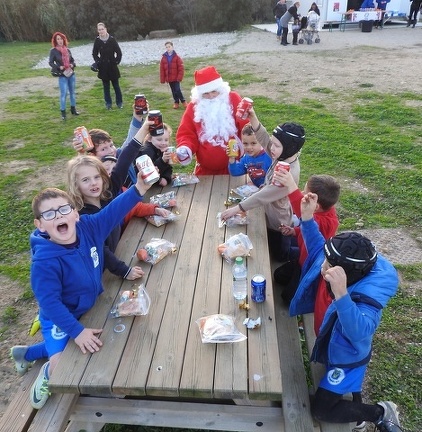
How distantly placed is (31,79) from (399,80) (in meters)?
12.2

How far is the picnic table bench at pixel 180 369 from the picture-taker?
2.30 metres

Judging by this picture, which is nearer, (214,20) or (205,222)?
(205,222)

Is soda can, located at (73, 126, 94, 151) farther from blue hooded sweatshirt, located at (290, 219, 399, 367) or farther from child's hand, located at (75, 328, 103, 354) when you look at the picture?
blue hooded sweatshirt, located at (290, 219, 399, 367)

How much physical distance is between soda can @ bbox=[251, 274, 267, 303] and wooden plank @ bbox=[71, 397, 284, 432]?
71 centimetres

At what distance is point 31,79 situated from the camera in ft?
47.2

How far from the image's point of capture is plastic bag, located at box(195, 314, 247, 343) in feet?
8.19

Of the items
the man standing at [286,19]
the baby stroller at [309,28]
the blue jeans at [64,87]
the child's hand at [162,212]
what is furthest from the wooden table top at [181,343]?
the baby stroller at [309,28]

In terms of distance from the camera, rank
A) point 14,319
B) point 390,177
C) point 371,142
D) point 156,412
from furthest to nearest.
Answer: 1. point 371,142
2. point 390,177
3. point 14,319
4. point 156,412

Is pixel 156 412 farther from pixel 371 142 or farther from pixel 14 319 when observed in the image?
pixel 371 142

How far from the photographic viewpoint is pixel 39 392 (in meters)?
2.61

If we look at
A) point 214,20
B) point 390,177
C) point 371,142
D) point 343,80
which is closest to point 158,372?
point 390,177

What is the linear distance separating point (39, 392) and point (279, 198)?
2458 millimetres

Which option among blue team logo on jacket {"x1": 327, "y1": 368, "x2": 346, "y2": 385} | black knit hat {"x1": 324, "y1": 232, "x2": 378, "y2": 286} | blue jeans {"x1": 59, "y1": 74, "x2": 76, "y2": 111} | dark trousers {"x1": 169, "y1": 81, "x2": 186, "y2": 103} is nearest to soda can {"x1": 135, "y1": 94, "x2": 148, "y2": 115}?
black knit hat {"x1": 324, "y1": 232, "x2": 378, "y2": 286}

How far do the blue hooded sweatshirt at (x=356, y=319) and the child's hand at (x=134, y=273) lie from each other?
1354 millimetres
